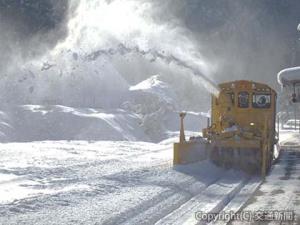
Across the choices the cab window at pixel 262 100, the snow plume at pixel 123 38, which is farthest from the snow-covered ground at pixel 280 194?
the snow plume at pixel 123 38

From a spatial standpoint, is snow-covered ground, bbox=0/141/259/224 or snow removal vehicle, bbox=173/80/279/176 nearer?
snow-covered ground, bbox=0/141/259/224

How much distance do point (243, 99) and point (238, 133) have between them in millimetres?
2160

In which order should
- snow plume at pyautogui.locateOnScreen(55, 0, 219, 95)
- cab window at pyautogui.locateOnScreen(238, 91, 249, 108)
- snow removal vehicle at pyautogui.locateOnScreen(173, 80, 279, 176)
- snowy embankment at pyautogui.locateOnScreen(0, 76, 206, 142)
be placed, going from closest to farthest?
snow removal vehicle at pyautogui.locateOnScreen(173, 80, 279, 176) < cab window at pyautogui.locateOnScreen(238, 91, 249, 108) < snow plume at pyautogui.locateOnScreen(55, 0, 219, 95) < snowy embankment at pyautogui.locateOnScreen(0, 76, 206, 142)

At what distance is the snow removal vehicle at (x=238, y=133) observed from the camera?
15914 millimetres

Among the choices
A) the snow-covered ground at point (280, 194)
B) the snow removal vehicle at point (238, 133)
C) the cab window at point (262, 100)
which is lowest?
the snow-covered ground at point (280, 194)

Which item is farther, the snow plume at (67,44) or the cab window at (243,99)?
the snow plume at (67,44)

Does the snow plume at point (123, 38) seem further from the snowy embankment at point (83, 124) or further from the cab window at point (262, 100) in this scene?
the snowy embankment at point (83, 124)

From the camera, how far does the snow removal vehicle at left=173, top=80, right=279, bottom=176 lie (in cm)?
1591

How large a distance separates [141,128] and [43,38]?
27.7 ft

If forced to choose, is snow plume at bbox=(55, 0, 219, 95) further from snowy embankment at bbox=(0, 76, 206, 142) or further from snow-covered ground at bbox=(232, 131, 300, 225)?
snow-covered ground at bbox=(232, 131, 300, 225)

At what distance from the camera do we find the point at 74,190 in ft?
35.6

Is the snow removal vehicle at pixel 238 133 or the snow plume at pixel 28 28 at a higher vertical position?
the snow plume at pixel 28 28

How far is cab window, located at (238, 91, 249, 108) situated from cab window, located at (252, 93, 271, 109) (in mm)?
219

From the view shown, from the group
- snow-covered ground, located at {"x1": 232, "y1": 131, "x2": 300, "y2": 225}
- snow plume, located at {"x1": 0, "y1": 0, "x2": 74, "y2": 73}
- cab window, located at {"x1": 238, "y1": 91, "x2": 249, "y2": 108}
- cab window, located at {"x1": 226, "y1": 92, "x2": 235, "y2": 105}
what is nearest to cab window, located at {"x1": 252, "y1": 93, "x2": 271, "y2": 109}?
cab window, located at {"x1": 238, "y1": 91, "x2": 249, "y2": 108}
